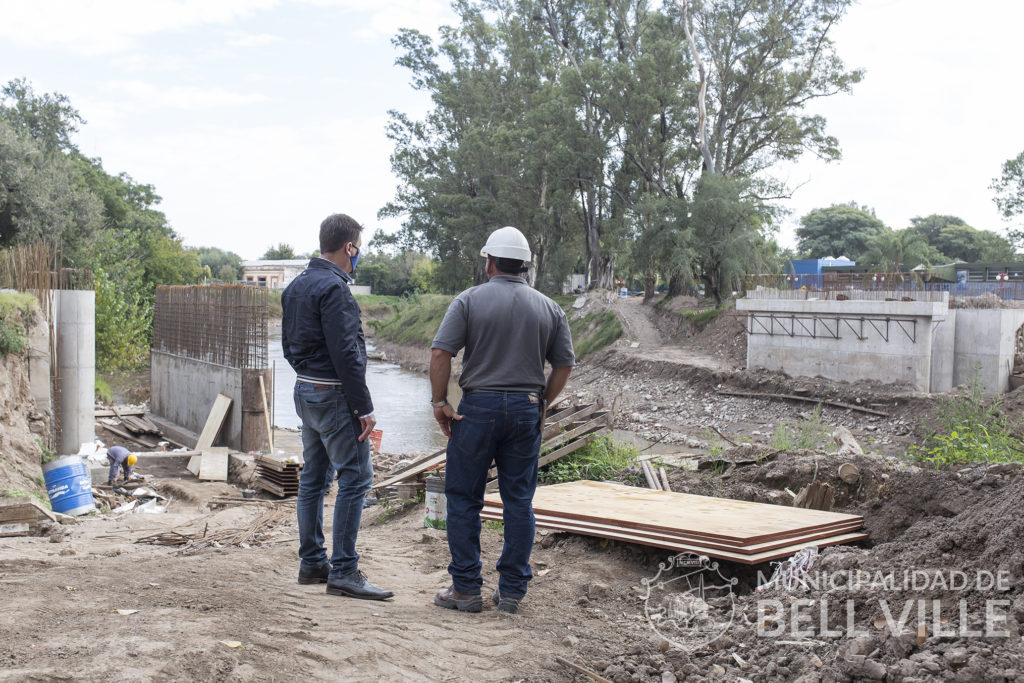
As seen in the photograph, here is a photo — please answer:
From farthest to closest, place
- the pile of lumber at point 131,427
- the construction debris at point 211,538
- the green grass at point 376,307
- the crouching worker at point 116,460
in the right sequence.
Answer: the green grass at point 376,307
the pile of lumber at point 131,427
the crouching worker at point 116,460
the construction debris at point 211,538

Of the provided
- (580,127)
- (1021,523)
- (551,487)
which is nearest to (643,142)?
(580,127)

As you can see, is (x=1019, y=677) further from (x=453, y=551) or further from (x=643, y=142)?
(x=643, y=142)

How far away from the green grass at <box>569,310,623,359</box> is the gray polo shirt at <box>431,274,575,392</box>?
3044cm

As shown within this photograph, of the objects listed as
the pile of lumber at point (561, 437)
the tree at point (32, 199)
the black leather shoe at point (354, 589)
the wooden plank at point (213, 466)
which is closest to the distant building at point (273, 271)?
the tree at point (32, 199)

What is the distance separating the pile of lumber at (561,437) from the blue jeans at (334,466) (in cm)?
309

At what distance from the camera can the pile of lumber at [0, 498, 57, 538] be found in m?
6.33

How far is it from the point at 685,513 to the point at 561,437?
3073 mm

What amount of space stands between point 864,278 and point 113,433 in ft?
71.6

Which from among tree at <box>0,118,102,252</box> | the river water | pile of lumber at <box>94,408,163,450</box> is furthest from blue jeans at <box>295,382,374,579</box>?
tree at <box>0,118,102,252</box>

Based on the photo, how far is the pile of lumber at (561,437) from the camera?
7.93m

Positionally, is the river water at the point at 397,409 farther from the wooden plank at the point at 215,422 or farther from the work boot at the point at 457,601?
the work boot at the point at 457,601

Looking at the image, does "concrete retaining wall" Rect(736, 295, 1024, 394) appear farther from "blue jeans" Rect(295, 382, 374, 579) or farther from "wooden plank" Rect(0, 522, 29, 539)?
"wooden plank" Rect(0, 522, 29, 539)

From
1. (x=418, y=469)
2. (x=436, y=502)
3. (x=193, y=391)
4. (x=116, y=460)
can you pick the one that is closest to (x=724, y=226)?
(x=193, y=391)

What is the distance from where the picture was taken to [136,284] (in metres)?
30.0
